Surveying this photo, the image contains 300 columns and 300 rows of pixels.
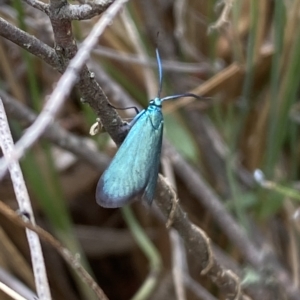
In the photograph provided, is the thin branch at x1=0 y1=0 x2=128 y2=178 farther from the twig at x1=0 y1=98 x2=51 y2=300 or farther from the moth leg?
the moth leg

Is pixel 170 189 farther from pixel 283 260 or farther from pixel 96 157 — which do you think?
pixel 283 260

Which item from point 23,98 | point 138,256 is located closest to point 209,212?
point 138,256

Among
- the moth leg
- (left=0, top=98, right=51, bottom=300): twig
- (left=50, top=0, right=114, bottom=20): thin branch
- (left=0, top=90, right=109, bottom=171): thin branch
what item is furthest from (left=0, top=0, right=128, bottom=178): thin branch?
(left=0, top=90, right=109, bottom=171): thin branch

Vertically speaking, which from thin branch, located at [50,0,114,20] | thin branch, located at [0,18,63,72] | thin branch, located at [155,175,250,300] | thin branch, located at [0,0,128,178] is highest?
thin branch, located at [155,175,250,300]

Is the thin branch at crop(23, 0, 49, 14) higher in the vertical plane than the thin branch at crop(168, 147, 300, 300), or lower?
lower

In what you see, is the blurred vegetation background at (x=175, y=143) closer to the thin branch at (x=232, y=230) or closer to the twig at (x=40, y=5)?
Result: the thin branch at (x=232, y=230)

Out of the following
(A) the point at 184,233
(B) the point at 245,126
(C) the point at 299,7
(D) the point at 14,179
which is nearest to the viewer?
(D) the point at 14,179

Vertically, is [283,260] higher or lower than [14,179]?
higher
